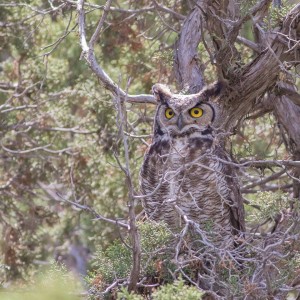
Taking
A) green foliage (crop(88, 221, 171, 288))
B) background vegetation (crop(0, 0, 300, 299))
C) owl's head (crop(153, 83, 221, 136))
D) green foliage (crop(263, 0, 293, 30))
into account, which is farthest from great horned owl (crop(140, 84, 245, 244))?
background vegetation (crop(0, 0, 300, 299))

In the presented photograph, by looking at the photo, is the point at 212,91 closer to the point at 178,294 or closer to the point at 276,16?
the point at 276,16

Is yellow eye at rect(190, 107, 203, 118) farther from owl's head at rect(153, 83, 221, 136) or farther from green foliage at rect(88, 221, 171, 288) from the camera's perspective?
green foliage at rect(88, 221, 171, 288)

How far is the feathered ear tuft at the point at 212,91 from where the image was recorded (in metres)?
4.95

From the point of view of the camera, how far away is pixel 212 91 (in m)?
4.99

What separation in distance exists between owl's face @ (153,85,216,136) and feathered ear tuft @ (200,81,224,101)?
0.03 meters

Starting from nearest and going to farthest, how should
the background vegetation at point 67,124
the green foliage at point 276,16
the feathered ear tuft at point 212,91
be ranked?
the green foliage at point 276,16, the feathered ear tuft at point 212,91, the background vegetation at point 67,124

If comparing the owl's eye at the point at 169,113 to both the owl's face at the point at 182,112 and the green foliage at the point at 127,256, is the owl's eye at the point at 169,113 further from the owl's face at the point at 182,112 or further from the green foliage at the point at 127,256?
the green foliage at the point at 127,256

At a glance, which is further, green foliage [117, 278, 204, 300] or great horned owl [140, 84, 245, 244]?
great horned owl [140, 84, 245, 244]

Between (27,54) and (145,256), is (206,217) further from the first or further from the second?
(27,54)

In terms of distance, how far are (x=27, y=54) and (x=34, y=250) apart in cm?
195

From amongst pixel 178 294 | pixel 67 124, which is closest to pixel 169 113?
pixel 178 294

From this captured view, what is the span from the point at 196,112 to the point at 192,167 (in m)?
0.37

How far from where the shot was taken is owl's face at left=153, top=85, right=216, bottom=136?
510cm

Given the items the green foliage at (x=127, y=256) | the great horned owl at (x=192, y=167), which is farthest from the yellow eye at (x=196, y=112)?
the green foliage at (x=127, y=256)
